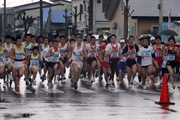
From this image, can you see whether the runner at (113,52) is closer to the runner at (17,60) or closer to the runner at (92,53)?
the runner at (92,53)

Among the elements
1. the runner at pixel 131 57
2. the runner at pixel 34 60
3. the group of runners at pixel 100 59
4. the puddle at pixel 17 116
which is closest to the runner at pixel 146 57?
the group of runners at pixel 100 59

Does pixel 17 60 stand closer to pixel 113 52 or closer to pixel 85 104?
pixel 113 52

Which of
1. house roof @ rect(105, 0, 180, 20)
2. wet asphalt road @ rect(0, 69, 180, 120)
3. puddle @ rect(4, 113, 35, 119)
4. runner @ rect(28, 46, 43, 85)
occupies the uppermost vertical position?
house roof @ rect(105, 0, 180, 20)

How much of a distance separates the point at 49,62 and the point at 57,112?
7390mm

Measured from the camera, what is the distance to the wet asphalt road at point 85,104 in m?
9.38

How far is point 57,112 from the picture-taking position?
389 inches

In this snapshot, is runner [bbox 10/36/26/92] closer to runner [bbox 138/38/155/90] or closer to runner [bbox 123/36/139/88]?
runner [bbox 123/36/139/88]

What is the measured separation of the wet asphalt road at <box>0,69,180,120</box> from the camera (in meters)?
9.38

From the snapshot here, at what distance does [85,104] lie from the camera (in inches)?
453

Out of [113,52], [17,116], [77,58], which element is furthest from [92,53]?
[17,116]

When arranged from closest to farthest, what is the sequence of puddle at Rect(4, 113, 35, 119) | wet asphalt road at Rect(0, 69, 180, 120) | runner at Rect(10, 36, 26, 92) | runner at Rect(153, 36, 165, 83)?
puddle at Rect(4, 113, 35, 119) < wet asphalt road at Rect(0, 69, 180, 120) < runner at Rect(10, 36, 26, 92) < runner at Rect(153, 36, 165, 83)

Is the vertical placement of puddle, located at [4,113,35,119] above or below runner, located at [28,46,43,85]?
below

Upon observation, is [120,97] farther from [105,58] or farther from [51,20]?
[51,20]

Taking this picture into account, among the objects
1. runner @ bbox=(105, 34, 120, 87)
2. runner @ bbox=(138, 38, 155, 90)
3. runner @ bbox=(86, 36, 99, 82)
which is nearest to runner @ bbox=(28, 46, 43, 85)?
runner @ bbox=(86, 36, 99, 82)
